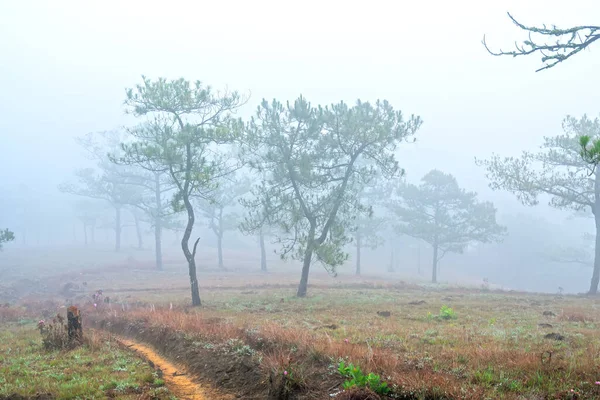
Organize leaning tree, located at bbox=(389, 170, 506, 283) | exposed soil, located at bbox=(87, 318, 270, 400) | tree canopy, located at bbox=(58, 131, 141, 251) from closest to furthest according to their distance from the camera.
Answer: exposed soil, located at bbox=(87, 318, 270, 400), leaning tree, located at bbox=(389, 170, 506, 283), tree canopy, located at bbox=(58, 131, 141, 251)

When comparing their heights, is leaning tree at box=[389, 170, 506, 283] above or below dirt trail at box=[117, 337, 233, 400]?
above

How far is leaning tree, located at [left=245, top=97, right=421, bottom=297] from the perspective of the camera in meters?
24.5

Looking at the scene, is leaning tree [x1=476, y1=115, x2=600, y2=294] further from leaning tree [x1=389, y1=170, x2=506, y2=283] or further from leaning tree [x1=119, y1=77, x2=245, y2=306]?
leaning tree [x1=119, y1=77, x2=245, y2=306]

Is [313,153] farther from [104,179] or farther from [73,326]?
[104,179]

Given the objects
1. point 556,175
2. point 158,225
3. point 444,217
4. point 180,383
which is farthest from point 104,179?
point 180,383

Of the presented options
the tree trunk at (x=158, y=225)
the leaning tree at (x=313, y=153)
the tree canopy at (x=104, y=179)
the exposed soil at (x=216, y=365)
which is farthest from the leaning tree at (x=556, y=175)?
the tree canopy at (x=104, y=179)

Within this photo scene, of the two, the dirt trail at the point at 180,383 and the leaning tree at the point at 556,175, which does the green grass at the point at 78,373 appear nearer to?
the dirt trail at the point at 180,383

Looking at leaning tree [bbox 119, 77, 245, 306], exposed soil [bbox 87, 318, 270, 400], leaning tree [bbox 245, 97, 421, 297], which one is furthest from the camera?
leaning tree [bbox 245, 97, 421, 297]

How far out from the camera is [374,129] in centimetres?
2403

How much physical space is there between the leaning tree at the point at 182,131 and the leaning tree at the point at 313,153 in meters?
2.99

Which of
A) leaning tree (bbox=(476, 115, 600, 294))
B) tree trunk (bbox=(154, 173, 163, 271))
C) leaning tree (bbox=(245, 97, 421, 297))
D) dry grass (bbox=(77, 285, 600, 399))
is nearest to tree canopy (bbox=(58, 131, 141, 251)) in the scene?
tree trunk (bbox=(154, 173, 163, 271))

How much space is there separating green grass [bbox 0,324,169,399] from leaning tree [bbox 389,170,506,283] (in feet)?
139

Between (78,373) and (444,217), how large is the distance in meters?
47.2

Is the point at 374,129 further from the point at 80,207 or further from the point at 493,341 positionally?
the point at 80,207
